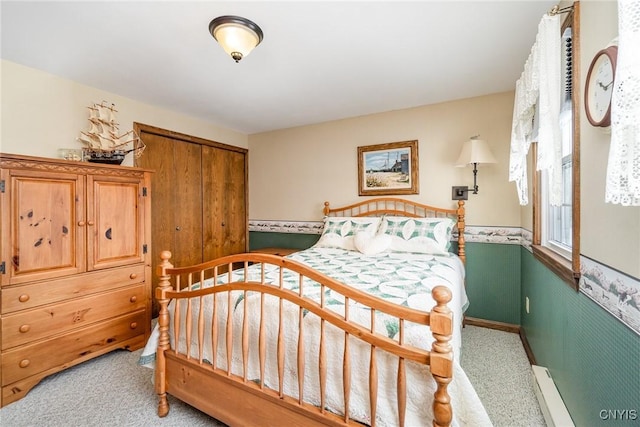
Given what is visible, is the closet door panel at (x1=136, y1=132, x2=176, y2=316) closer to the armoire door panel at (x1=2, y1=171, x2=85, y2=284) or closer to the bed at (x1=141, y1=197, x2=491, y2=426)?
the armoire door panel at (x1=2, y1=171, x2=85, y2=284)

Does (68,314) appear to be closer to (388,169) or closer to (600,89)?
(388,169)

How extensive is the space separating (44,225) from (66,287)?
0.48m

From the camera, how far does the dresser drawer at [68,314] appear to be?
6.11ft

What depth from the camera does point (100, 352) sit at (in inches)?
89.6

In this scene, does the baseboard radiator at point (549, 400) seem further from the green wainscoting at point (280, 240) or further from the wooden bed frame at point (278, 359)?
the green wainscoting at point (280, 240)

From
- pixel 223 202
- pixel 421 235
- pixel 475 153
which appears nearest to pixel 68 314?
pixel 223 202

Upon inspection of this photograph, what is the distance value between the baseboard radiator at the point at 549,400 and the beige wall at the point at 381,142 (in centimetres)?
146

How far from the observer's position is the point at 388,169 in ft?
10.9

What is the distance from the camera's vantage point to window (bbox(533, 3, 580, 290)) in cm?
129

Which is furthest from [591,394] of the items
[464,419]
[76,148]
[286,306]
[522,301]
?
[76,148]

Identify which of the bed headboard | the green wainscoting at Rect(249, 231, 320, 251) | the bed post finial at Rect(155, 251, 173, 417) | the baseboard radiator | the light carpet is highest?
the bed headboard

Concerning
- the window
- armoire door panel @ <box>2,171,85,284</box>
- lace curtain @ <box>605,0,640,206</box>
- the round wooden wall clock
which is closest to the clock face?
the round wooden wall clock

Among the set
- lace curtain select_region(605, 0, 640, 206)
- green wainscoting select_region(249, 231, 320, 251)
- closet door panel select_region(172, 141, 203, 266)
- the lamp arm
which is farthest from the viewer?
green wainscoting select_region(249, 231, 320, 251)

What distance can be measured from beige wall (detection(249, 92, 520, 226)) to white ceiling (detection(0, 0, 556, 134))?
0.72ft
